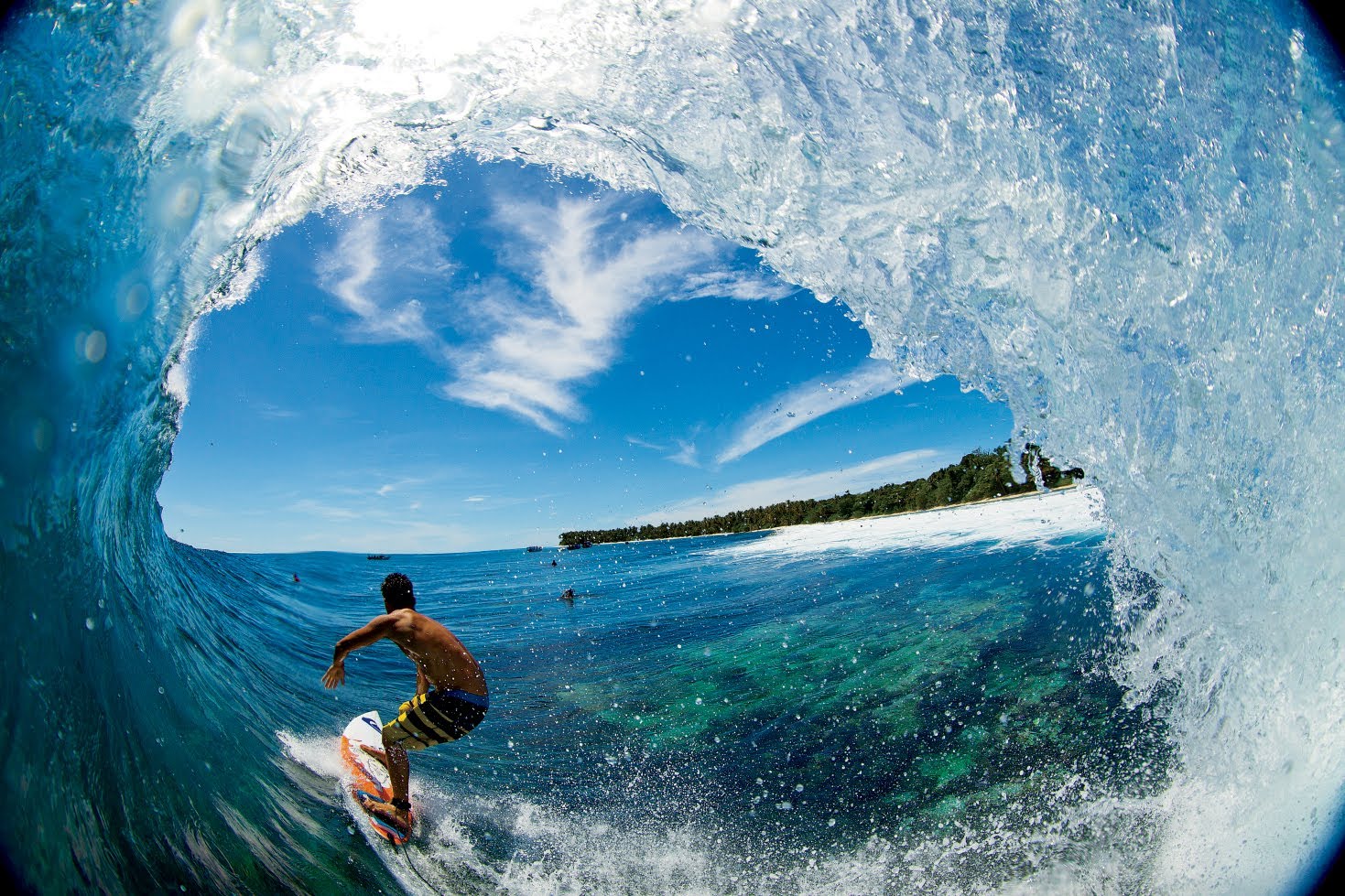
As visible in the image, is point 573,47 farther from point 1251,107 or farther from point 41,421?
point 1251,107

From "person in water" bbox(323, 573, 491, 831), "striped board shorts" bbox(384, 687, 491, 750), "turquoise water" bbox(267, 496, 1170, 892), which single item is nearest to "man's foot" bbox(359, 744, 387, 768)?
"turquoise water" bbox(267, 496, 1170, 892)

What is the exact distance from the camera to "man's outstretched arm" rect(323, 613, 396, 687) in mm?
4156

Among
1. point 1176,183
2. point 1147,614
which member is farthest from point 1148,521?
point 1176,183

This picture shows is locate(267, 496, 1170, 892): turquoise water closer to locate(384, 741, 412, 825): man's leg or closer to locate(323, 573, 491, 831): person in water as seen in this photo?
locate(384, 741, 412, 825): man's leg

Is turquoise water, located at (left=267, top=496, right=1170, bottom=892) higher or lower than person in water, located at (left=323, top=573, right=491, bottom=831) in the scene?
lower

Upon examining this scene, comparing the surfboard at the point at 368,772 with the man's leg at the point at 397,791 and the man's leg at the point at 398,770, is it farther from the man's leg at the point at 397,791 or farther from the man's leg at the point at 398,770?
the man's leg at the point at 398,770

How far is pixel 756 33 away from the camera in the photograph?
3.86m

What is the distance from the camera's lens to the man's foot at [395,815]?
5.23 m

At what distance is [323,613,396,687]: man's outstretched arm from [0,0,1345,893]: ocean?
5.58ft

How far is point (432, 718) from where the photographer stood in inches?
192

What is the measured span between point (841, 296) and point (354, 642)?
5.02m

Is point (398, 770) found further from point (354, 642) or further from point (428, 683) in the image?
point (354, 642)

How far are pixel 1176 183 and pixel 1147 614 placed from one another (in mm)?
4604

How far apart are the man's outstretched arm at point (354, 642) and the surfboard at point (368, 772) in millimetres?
1414
